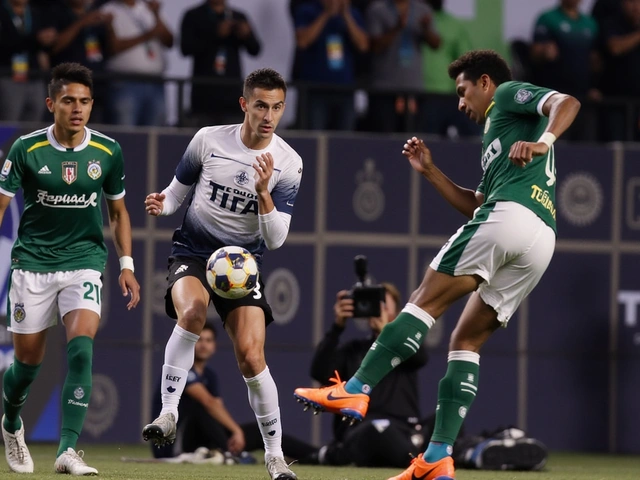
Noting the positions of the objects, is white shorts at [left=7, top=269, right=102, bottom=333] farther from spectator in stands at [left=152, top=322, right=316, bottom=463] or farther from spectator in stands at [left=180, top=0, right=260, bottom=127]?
spectator in stands at [left=180, top=0, right=260, bottom=127]

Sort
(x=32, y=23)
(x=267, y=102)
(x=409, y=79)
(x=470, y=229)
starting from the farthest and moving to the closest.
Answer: (x=409, y=79)
(x=32, y=23)
(x=267, y=102)
(x=470, y=229)

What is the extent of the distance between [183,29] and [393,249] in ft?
9.93

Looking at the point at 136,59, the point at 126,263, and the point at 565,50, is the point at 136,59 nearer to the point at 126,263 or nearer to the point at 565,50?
the point at 565,50

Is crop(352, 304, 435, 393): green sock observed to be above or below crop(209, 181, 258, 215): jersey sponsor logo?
below

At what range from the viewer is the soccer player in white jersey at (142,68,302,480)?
22.7 ft

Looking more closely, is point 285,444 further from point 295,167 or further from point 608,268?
point 608,268

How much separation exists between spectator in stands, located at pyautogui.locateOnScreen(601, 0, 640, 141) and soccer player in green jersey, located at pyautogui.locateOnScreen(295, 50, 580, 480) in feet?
23.0

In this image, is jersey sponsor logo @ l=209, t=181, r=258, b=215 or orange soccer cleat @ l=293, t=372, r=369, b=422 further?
jersey sponsor logo @ l=209, t=181, r=258, b=215

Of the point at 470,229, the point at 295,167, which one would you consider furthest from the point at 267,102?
the point at 470,229

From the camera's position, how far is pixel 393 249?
13.0 meters

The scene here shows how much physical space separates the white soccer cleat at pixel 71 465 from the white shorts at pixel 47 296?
0.82 m

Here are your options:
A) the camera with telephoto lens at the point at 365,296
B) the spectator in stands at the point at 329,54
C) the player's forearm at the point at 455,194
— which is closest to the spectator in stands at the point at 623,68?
the spectator in stands at the point at 329,54

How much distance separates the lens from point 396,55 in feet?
42.3

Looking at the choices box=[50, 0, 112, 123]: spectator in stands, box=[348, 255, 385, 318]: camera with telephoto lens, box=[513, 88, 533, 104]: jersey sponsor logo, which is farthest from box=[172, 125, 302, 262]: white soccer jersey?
box=[50, 0, 112, 123]: spectator in stands
